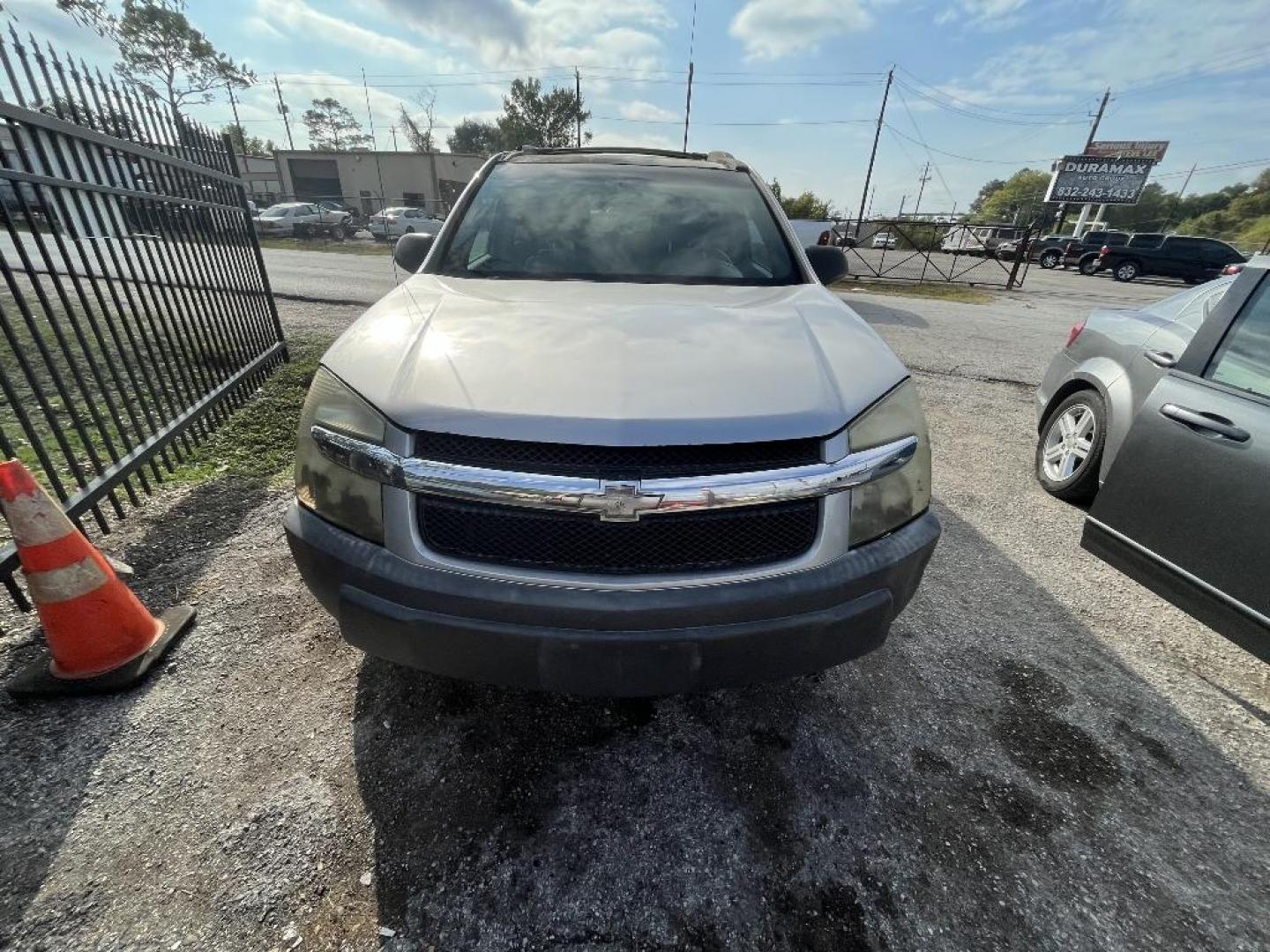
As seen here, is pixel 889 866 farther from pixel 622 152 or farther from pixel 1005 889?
pixel 622 152

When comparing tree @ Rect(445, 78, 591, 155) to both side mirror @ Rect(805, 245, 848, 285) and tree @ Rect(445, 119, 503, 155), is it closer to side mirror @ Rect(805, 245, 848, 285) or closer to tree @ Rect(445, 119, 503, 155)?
tree @ Rect(445, 119, 503, 155)

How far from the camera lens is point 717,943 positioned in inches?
55.7

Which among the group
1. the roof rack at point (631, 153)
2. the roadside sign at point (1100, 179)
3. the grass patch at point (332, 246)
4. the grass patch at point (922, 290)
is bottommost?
the grass patch at point (332, 246)

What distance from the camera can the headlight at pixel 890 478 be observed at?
1.57m

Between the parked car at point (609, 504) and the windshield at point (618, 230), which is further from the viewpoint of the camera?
the windshield at point (618, 230)

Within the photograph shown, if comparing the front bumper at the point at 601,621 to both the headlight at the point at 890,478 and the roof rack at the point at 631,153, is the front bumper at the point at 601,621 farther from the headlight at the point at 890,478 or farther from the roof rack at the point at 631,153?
the roof rack at the point at 631,153

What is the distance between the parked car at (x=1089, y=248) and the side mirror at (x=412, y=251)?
30548mm

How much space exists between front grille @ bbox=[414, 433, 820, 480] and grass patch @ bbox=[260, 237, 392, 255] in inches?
822

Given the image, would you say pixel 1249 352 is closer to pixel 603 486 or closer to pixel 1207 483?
pixel 1207 483

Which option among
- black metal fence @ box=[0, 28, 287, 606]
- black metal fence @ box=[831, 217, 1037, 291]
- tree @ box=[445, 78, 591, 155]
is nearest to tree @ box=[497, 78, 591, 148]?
tree @ box=[445, 78, 591, 155]

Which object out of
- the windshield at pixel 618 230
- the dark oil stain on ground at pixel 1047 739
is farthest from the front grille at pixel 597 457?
the dark oil stain on ground at pixel 1047 739

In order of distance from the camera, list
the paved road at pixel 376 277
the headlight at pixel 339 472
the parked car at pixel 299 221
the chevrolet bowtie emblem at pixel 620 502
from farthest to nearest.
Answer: the parked car at pixel 299 221 → the paved road at pixel 376 277 → the headlight at pixel 339 472 → the chevrolet bowtie emblem at pixel 620 502

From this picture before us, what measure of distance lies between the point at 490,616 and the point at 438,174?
48.6m

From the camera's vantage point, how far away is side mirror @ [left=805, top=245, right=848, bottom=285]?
288cm
